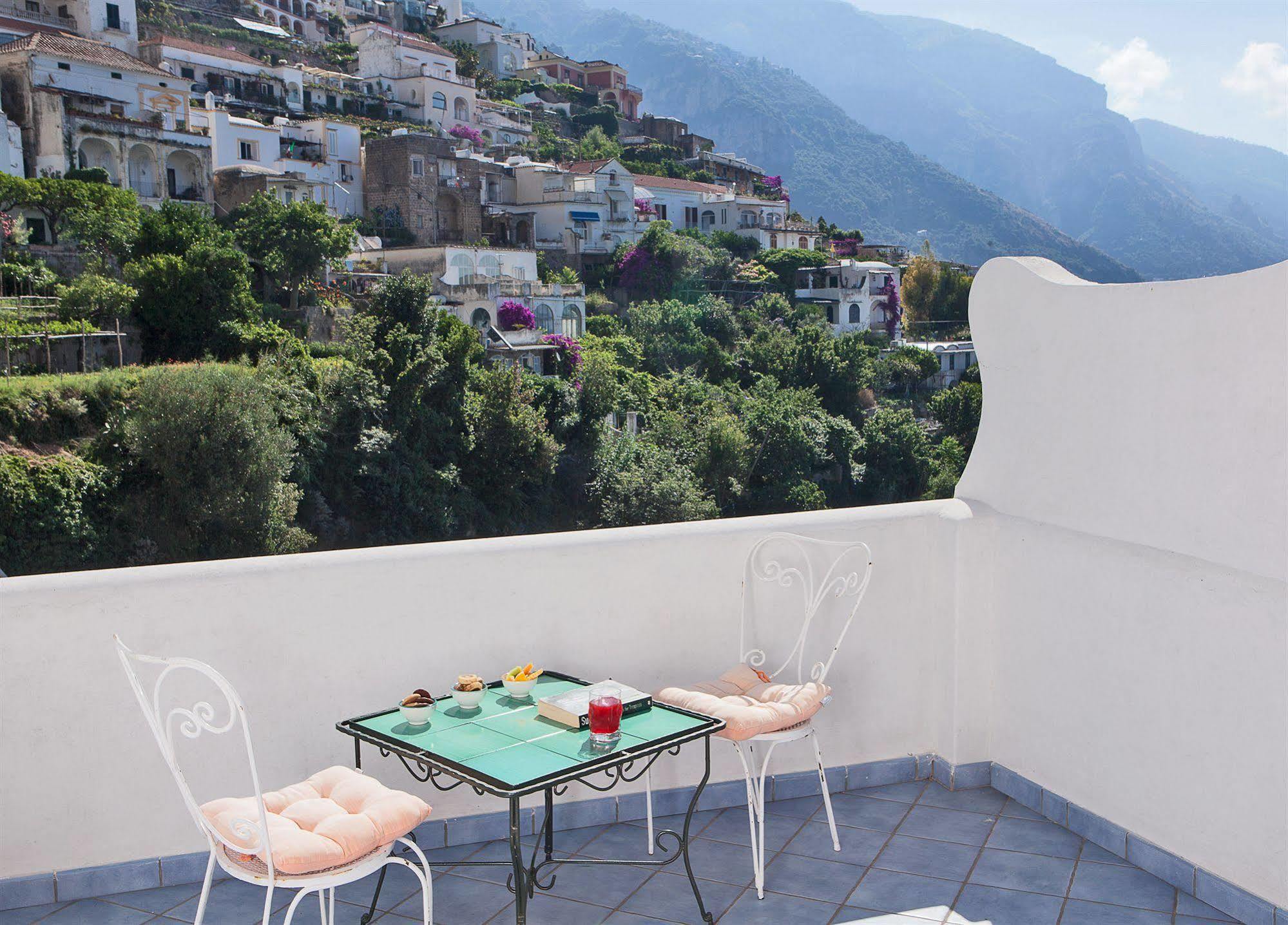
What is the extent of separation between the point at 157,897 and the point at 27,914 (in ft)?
0.90

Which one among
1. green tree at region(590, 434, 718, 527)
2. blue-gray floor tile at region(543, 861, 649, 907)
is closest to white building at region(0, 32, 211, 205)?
green tree at region(590, 434, 718, 527)

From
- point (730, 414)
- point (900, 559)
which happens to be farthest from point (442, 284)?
point (900, 559)

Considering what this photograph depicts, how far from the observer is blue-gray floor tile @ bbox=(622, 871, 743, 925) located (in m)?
2.30

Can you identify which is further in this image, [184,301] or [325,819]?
[184,301]

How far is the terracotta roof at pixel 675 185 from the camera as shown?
45.1 meters

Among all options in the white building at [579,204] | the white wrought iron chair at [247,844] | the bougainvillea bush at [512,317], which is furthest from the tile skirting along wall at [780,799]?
the white building at [579,204]

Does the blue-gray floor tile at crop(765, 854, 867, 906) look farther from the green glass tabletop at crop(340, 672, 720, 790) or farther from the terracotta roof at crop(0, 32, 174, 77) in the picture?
the terracotta roof at crop(0, 32, 174, 77)

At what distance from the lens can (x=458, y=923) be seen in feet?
7.41

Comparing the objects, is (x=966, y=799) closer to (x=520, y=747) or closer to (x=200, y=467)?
(x=520, y=747)

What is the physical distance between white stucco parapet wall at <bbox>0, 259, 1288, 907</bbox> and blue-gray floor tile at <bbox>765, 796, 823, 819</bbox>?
4.1 inches

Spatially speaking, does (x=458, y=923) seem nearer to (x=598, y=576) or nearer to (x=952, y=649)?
(x=598, y=576)

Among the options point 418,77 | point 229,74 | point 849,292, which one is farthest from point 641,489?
point 418,77

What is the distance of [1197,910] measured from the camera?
7.55 ft

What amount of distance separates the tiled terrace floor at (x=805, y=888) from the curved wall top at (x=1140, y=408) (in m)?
0.84
